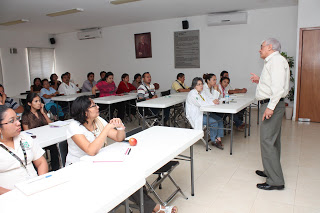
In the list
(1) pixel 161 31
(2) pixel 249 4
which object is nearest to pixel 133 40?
(1) pixel 161 31

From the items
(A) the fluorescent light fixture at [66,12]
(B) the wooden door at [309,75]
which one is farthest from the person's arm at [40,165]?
(B) the wooden door at [309,75]

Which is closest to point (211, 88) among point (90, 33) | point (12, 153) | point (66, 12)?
point (12, 153)

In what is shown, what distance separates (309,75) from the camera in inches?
227

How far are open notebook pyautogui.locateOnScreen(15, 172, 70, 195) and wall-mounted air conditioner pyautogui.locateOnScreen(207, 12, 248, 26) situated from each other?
6593 mm

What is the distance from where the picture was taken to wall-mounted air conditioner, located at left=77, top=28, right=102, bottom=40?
945 centimetres

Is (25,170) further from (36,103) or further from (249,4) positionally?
(249,4)

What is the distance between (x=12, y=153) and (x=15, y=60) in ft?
29.9

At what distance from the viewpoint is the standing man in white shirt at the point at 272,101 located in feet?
8.53

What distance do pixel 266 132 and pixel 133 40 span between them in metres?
7.03

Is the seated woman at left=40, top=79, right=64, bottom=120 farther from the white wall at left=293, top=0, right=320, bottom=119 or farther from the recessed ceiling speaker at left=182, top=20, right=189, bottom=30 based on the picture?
the white wall at left=293, top=0, right=320, bottom=119

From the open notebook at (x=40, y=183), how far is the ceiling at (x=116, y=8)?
4740mm

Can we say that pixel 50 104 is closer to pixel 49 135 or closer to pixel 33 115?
pixel 33 115

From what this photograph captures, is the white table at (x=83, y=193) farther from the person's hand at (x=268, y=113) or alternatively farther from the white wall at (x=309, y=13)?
the white wall at (x=309, y=13)

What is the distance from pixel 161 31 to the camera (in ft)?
27.7
